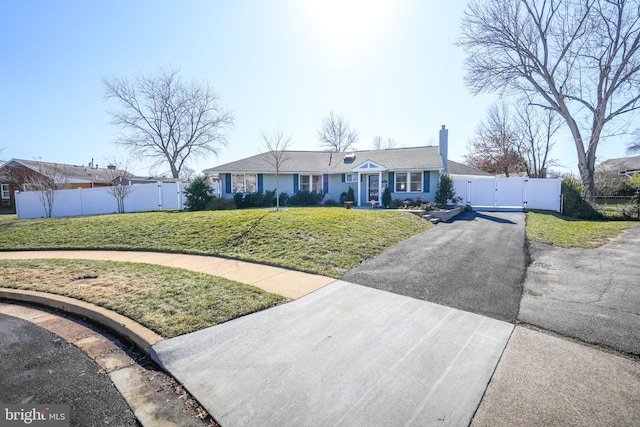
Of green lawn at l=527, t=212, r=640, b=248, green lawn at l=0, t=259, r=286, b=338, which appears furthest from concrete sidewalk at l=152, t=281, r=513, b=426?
green lawn at l=527, t=212, r=640, b=248

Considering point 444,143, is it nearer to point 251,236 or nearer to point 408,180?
point 408,180

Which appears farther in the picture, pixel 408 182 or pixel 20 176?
pixel 20 176

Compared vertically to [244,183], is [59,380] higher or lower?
lower

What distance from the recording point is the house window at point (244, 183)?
20359 millimetres

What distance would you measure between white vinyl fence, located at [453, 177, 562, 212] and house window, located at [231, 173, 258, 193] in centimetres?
1270

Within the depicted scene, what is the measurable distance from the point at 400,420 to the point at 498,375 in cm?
116

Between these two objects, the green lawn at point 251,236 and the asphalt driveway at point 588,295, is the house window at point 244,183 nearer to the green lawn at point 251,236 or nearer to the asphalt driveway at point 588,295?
the green lawn at point 251,236

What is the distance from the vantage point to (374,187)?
774 inches

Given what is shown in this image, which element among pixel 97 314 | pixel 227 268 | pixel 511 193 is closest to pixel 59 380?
pixel 97 314

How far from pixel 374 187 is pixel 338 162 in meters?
3.91

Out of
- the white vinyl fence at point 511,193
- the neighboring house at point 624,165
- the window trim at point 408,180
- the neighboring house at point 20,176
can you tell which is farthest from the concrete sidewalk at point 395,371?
the neighboring house at point 624,165

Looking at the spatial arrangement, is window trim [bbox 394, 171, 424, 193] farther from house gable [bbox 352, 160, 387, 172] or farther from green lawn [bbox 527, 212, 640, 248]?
green lawn [bbox 527, 212, 640, 248]

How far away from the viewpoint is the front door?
63.9 feet

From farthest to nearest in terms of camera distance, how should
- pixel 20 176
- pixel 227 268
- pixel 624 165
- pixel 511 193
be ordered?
pixel 624 165, pixel 20 176, pixel 511 193, pixel 227 268
